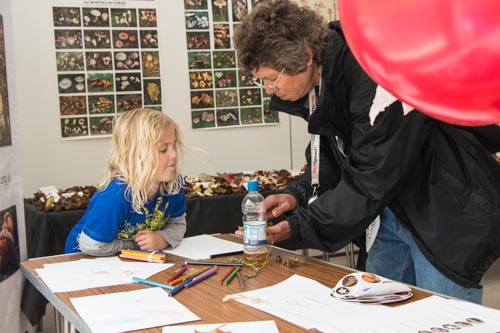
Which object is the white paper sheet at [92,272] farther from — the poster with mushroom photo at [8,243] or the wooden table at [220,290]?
the poster with mushroom photo at [8,243]

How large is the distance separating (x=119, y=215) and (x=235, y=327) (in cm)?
90

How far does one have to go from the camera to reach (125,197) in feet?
6.64

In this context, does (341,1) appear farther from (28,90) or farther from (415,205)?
(28,90)

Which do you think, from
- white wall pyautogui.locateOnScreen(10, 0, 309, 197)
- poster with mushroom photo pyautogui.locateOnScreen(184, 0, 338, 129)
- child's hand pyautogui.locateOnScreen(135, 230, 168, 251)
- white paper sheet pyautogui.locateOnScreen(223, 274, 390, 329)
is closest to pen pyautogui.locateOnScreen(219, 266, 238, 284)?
white paper sheet pyautogui.locateOnScreen(223, 274, 390, 329)

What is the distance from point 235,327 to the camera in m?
1.23

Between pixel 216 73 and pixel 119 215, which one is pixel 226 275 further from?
pixel 216 73

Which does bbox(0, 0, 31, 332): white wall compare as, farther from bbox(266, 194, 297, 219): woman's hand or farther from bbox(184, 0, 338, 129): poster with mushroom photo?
bbox(184, 0, 338, 129): poster with mushroom photo

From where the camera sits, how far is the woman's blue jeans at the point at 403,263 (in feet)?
5.20

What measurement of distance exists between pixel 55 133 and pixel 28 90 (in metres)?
0.36

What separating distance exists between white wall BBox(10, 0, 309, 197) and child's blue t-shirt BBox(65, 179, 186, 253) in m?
2.31

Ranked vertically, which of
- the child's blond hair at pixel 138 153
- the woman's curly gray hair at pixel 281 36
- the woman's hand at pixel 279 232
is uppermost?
A: the woman's curly gray hair at pixel 281 36

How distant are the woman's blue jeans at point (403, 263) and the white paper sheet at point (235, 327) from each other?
0.57 meters

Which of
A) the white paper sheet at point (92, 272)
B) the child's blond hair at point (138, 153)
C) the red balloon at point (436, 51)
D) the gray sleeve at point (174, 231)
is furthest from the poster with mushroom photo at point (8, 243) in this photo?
the red balloon at point (436, 51)

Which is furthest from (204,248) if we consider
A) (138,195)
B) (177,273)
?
(177,273)
